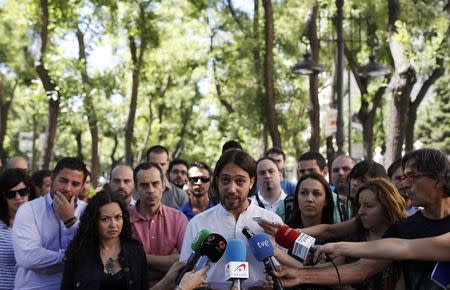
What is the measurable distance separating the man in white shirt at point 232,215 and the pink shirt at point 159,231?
1.45 metres

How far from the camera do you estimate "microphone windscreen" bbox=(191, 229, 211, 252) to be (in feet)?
13.8

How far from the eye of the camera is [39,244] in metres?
5.62

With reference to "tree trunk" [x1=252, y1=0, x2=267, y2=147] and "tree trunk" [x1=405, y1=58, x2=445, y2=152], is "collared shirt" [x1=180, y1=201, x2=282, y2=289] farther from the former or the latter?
"tree trunk" [x1=252, y1=0, x2=267, y2=147]

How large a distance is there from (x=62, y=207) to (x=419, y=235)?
117 inches

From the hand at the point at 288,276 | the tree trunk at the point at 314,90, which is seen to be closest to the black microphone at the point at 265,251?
the hand at the point at 288,276

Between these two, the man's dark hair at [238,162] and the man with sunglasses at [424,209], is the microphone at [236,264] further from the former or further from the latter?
the man's dark hair at [238,162]

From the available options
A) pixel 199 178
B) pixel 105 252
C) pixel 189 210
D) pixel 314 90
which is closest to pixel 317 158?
pixel 199 178

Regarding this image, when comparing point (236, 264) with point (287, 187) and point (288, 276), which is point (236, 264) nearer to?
point (288, 276)

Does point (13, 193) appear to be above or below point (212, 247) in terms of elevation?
above

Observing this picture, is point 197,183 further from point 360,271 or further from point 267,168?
point 360,271

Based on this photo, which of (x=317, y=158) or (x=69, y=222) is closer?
(x=69, y=222)

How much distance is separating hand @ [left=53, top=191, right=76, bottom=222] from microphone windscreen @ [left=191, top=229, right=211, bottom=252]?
1831 millimetres

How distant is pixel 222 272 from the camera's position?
454 cm

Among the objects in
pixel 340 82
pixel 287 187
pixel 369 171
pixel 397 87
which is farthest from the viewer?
pixel 340 82
